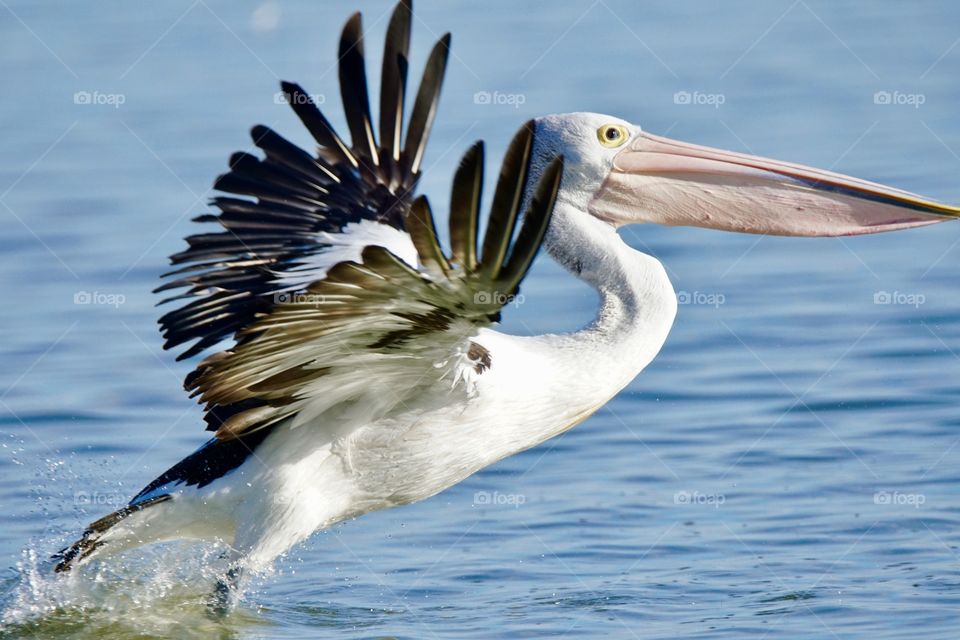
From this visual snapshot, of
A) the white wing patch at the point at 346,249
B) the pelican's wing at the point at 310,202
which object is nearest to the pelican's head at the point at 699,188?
the pelican's wing at the point at 310,202

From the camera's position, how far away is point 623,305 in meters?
6.72

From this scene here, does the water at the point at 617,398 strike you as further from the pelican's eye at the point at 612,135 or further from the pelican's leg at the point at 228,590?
the pelican's eye at the point at 612,135

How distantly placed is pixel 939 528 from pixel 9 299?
7.34 meters

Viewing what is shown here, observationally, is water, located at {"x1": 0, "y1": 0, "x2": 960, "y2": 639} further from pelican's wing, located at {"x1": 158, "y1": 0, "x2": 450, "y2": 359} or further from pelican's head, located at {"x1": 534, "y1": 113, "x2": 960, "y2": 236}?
pelican's head, located at {"x1": 534, "y1": 113, "x2": 960, "y2": 236}

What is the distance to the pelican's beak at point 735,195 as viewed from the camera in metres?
7.18

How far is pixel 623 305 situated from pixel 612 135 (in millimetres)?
944

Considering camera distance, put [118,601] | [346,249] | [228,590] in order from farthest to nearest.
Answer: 1. [118,601]
2. [228,590]
3. [346,249]

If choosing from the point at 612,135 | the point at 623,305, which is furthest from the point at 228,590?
the point at 612,135

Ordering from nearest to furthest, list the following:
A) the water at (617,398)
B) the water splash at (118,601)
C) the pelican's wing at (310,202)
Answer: the pelican's wing at (310,202), the water splash at (118,601), the water at (617,398)

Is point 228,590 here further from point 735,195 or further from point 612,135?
point 735,195

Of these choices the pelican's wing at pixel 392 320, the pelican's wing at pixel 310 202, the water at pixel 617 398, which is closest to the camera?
the pelican's wing at pixel 392 320

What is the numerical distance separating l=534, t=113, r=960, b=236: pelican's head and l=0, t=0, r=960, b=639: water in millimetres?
1728

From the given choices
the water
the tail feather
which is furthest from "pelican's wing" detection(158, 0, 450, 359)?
the water

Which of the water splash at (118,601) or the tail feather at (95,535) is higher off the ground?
the tail feather at (95,535)
